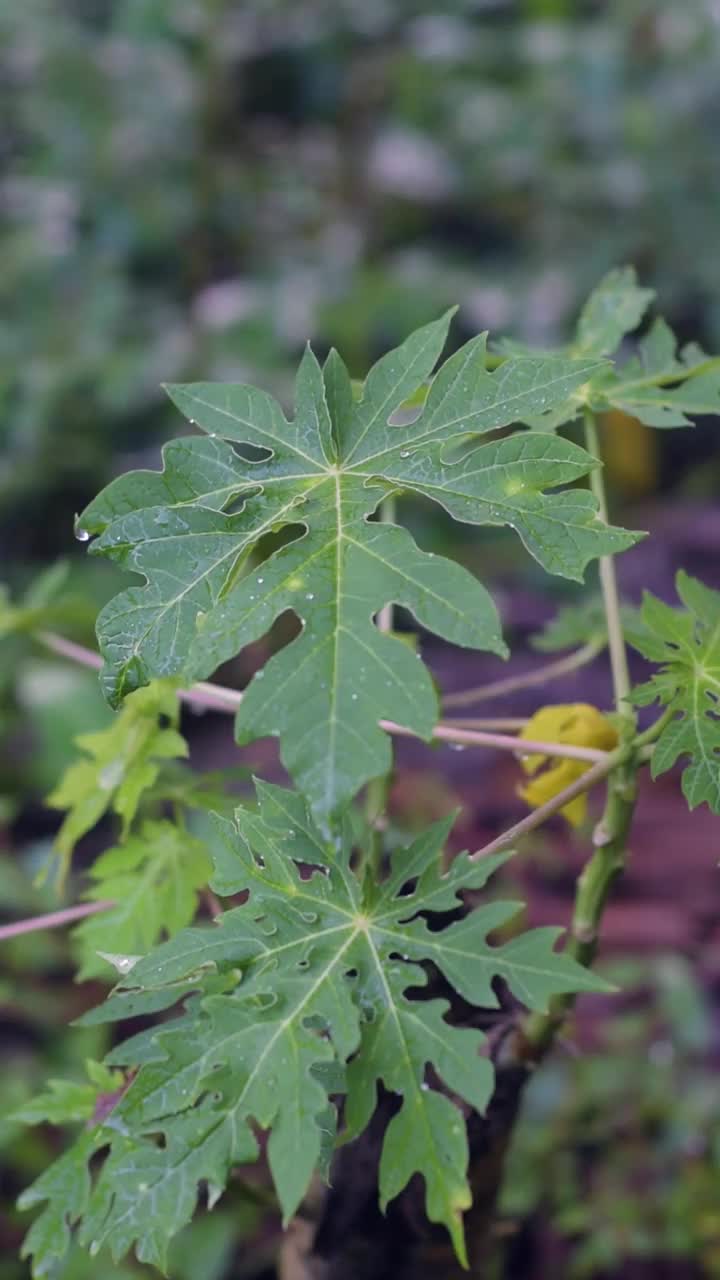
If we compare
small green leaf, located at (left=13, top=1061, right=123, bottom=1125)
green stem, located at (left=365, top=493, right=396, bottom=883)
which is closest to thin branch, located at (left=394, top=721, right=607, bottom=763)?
green stem, located at (left=365, top=493, right=396, bottom=883)

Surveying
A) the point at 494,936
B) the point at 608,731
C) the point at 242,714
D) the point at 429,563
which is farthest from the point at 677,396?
the point at 494,936

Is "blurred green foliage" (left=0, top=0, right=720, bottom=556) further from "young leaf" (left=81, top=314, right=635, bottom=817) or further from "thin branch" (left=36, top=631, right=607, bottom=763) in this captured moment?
"young leaf" (left=81, top=314, right=635, bottom=817)

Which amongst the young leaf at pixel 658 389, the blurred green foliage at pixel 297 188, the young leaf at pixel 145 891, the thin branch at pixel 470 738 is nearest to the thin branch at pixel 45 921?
the young leaf at pixel 145 891

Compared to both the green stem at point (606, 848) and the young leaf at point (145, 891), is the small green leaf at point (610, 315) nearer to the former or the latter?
the green stem at point (606, 848)

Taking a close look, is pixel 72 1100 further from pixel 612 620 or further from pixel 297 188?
pixel 297 188

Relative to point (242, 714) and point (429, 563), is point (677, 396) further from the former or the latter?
point (242, 714)
